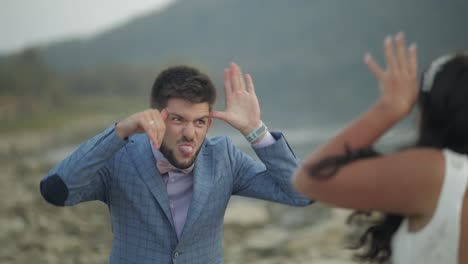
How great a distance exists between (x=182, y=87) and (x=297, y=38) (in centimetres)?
5450

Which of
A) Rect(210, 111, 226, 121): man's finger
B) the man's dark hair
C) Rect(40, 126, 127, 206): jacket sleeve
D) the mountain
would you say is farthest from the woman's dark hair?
the mountain

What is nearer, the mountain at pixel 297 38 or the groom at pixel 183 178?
the groom at pixel 183 178

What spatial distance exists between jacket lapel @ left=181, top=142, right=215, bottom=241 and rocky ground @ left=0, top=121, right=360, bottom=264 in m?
3.70

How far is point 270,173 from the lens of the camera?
254 centimetres

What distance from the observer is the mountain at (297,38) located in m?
47.8

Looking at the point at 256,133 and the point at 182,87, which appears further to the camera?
the point at 182,87

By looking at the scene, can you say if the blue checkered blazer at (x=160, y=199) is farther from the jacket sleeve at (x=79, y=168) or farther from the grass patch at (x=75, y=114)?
the grass patch at (x=75, y=114)

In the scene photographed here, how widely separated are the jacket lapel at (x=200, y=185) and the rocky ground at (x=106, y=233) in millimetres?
3702

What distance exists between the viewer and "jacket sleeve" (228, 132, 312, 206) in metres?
2.46

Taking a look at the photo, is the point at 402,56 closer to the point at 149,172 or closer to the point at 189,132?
the point at 189,132

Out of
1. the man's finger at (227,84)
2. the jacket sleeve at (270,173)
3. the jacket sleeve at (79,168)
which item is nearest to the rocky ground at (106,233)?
the jacket sleeve at (270,173)

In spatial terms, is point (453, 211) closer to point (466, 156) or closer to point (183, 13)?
point (466, 156)

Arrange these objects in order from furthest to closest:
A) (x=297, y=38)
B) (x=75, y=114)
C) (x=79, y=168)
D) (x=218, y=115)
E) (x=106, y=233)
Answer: (x=297, y=38), (x=75, y=114), (x=106, y=233), (x=218, y=115), (x=79, y=168)

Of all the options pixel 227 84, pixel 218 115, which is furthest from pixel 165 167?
pixel 227 84
